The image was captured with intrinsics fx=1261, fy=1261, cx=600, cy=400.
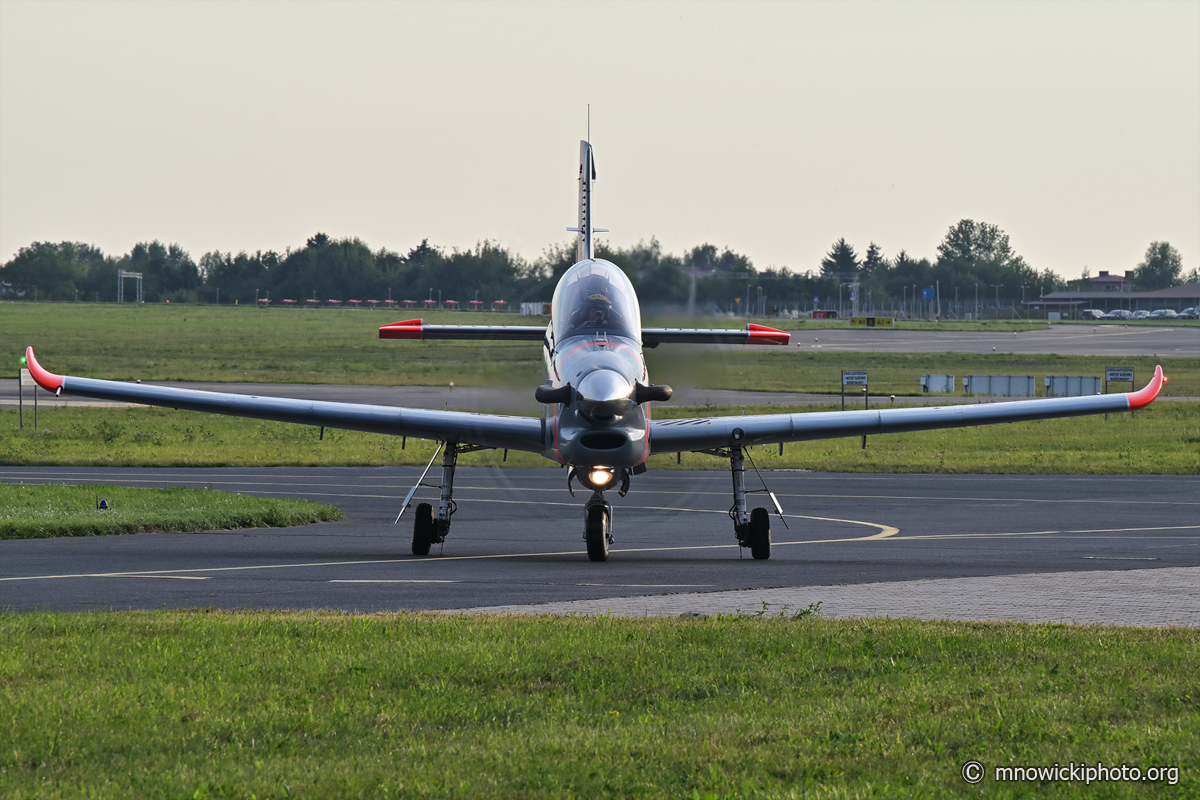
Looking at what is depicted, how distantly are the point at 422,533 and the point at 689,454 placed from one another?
2250 centimetres

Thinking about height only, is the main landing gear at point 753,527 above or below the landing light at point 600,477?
below

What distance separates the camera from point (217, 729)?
782 cm

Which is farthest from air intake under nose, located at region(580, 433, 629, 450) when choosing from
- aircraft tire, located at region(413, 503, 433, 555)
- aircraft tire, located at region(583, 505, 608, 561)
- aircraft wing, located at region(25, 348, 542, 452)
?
aircraft tire, located at region(413, 503, 433, 555)

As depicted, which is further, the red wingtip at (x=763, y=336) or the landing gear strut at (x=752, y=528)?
the red wingtip at (x=763, y=336)

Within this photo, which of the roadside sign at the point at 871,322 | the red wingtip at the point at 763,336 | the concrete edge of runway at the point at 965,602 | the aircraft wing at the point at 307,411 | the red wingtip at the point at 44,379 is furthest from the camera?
the roadside sign at the point at 871,322

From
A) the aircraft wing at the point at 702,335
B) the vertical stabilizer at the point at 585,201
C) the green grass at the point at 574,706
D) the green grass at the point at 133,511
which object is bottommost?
the green grass at the point at 133,511

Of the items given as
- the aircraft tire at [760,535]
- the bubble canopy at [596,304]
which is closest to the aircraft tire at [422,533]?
the bubble canopy at [596,304]

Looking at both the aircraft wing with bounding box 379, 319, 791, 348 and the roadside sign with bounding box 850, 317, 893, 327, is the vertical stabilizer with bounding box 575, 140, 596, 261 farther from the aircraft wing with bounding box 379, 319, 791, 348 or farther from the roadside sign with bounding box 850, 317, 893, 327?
the roadside sign with bounding box 850, 317, 893, 327

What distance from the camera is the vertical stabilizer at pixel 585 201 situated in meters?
21.7

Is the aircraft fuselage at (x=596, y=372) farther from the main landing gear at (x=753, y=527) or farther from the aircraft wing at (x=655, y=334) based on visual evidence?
the main landing gear at (x=753, y=527)

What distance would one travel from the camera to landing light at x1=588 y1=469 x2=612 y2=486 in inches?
651

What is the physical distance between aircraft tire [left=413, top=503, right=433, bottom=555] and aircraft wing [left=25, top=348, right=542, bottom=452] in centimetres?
130

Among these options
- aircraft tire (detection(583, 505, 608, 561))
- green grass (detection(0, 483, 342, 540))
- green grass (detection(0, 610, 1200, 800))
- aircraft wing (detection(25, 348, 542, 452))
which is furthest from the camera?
green grass (detection(0, 483, 342, 540))

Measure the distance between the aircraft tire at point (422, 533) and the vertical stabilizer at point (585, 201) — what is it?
5589mm
